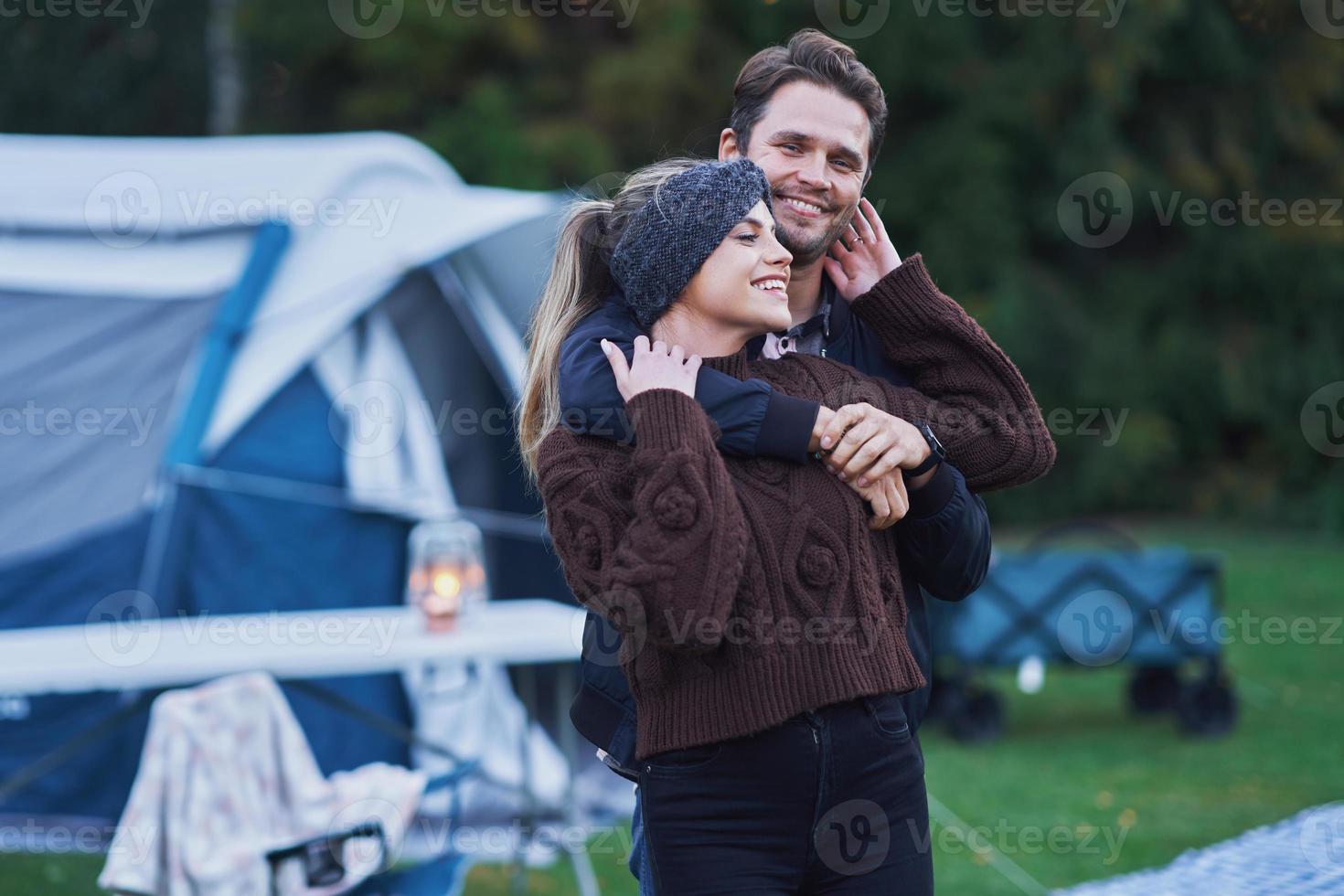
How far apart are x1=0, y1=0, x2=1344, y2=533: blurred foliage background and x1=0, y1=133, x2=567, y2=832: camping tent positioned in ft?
25.4

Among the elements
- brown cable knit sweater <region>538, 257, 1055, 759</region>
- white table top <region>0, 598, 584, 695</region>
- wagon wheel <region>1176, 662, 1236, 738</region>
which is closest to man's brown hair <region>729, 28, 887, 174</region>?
brown cable knit sweater <region>538, 257, 1055, 759</region>

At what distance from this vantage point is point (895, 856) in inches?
65.8

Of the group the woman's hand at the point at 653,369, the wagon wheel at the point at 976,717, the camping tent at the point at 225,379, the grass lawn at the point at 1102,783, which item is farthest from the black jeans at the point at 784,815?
the wagon wheel at the point at 976,717

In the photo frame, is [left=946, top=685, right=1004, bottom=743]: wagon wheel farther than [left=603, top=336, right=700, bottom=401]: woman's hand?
Yes

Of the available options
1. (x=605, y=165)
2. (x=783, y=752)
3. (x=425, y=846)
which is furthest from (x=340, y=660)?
(x=605, y=165)

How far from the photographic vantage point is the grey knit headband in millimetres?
1726

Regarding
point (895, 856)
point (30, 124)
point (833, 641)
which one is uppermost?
point (30, 124)

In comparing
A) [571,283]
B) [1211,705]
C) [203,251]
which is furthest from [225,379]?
[1211,705]

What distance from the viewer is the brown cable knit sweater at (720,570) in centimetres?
155

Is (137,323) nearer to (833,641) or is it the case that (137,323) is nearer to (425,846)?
(425,846)

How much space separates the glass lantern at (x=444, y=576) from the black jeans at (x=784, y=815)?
253 cm

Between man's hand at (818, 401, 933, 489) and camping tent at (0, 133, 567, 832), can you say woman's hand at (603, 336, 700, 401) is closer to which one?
man's hand at (818, 401, 933, 489)

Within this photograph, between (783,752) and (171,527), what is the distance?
3.84 meters

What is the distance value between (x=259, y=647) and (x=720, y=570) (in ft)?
8.62
